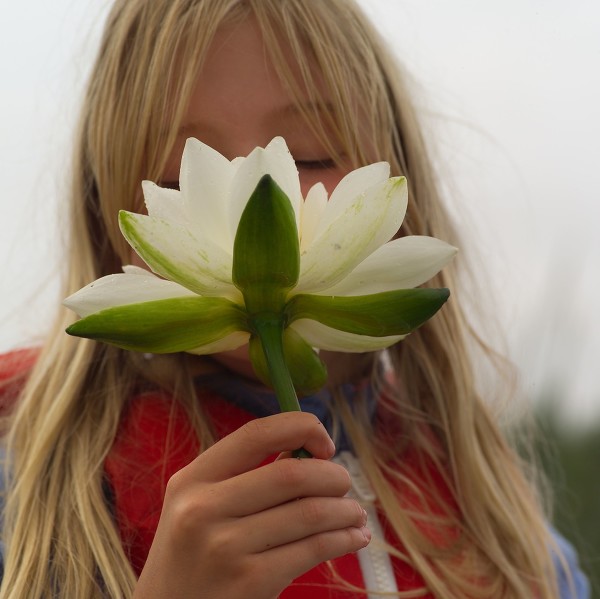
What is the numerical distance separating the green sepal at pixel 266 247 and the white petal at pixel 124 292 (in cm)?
4

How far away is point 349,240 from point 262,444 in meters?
0.15

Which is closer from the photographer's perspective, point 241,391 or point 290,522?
point 290,522

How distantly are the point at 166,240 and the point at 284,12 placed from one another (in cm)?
60

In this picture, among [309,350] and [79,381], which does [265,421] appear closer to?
[309,350]

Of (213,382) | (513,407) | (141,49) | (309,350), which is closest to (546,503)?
(513,407)

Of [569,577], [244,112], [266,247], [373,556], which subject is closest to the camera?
[266,247]

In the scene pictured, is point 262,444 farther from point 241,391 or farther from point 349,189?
point 241,391

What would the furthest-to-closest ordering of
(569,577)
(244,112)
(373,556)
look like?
(569,577) < (373,556) < (244,112)

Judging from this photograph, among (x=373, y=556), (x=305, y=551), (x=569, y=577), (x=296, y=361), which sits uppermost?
(x=296, y=361)

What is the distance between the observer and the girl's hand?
59 cm

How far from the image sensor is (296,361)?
573mm

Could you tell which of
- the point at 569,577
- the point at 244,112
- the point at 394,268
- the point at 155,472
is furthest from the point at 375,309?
the point at 569,577

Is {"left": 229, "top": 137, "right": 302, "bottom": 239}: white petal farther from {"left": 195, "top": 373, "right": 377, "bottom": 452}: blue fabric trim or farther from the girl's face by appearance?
{"left": 195, "top": 373, "right": 377, "bottom": 452}: blue fabric trim

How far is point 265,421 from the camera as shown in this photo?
594mm
